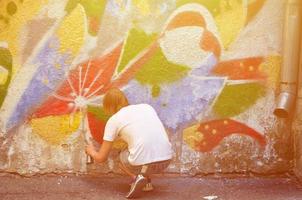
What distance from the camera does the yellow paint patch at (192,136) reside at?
19.0 feet

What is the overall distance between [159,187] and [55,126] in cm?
143

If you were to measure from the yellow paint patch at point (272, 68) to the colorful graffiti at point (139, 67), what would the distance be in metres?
0.01

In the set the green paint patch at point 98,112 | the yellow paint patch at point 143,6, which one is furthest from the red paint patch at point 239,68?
the green paint patch at point 98,112

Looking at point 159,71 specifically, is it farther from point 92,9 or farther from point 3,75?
point 3,75

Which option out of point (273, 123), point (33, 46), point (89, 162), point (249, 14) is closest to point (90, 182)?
point (89, 162)

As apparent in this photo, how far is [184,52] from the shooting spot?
18.6 ft

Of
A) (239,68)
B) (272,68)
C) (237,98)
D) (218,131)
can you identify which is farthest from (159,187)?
(272,68)

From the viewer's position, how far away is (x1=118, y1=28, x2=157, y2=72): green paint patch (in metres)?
5.61

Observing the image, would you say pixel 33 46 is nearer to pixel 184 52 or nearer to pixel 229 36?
pixel 184 52

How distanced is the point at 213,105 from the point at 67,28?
Result: 195 cm

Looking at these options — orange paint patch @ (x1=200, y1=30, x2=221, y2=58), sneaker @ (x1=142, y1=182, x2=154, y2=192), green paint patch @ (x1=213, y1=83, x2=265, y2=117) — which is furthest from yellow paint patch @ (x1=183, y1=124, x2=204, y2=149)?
orange paint patch @ (x1=200, y1=30, x2=221, y2=58)

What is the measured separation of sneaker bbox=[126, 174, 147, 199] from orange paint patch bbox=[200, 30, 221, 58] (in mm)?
1709

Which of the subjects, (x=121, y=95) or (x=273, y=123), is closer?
(x=121, y=95)

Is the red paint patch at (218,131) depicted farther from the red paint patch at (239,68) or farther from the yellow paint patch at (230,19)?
the yellow paint patch at (230,19)
